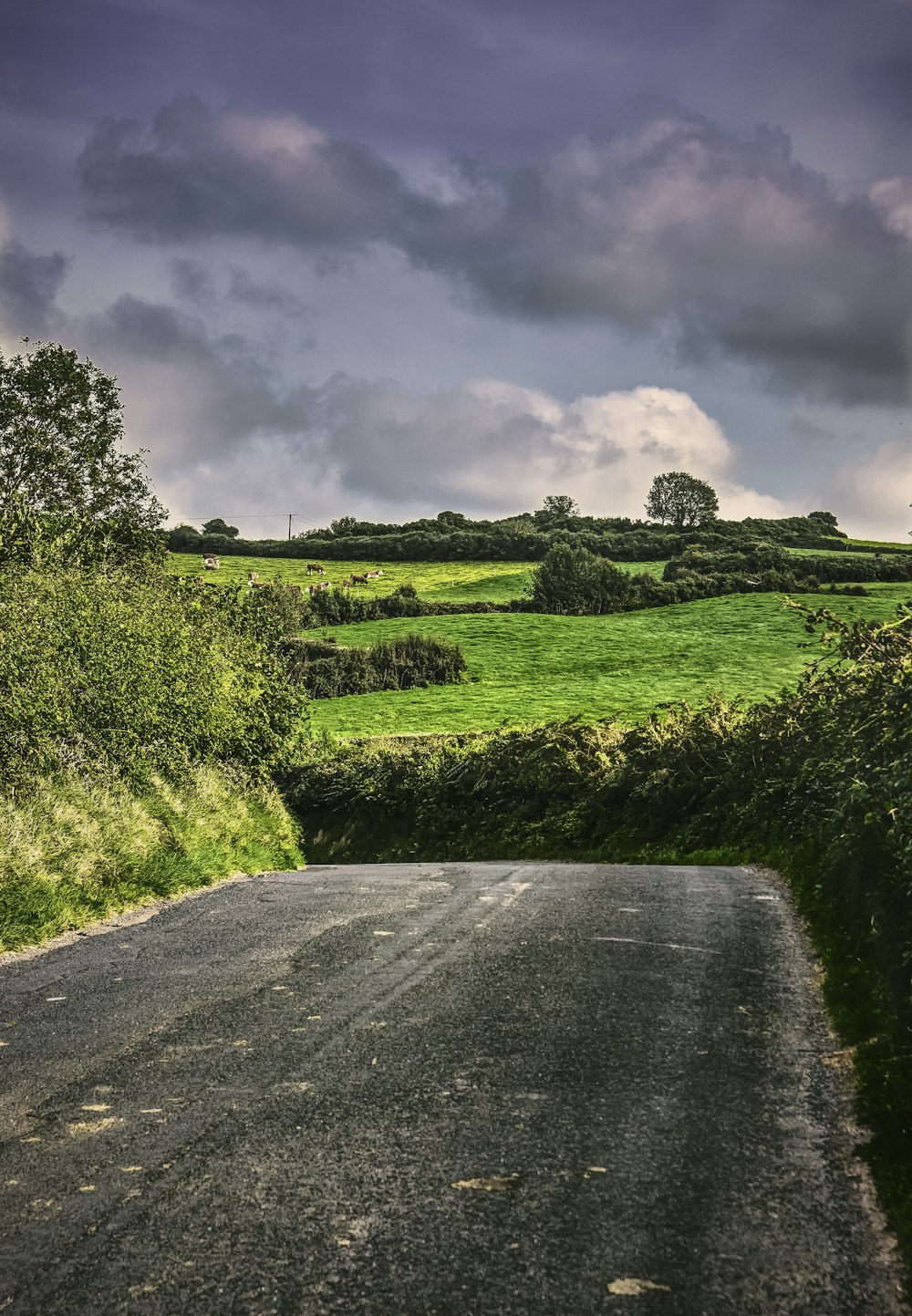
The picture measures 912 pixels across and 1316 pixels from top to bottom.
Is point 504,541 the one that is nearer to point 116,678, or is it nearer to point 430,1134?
point 116,678

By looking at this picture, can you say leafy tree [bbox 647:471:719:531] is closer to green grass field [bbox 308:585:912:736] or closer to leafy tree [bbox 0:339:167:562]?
green grass field [bbox 308:585:912:736]

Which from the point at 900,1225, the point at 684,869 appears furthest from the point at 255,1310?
the point at 684,869

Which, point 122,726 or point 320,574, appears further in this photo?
point 320,574

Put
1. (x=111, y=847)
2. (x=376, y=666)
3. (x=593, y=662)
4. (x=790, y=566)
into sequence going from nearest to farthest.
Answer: (x=111, y=847), (x=376, y=666), (x=593, y=662), (x=790, y=566)

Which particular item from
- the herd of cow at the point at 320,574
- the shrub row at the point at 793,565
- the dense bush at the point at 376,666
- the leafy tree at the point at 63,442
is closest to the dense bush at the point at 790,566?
the shrub row at the point at 793,565

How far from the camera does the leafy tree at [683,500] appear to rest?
452 ft

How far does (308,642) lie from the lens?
59.8 metres

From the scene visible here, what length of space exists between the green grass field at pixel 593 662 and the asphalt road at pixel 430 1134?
29.4 metres

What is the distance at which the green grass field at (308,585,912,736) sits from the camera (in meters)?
45.9

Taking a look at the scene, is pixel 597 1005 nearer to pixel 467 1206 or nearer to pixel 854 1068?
pixel 854 1068

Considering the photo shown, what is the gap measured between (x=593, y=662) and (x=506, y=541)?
52.0 m

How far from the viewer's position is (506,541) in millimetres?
110250

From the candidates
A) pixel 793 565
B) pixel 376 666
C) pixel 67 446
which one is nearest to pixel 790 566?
pixel 793 565

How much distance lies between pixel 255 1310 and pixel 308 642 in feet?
186
